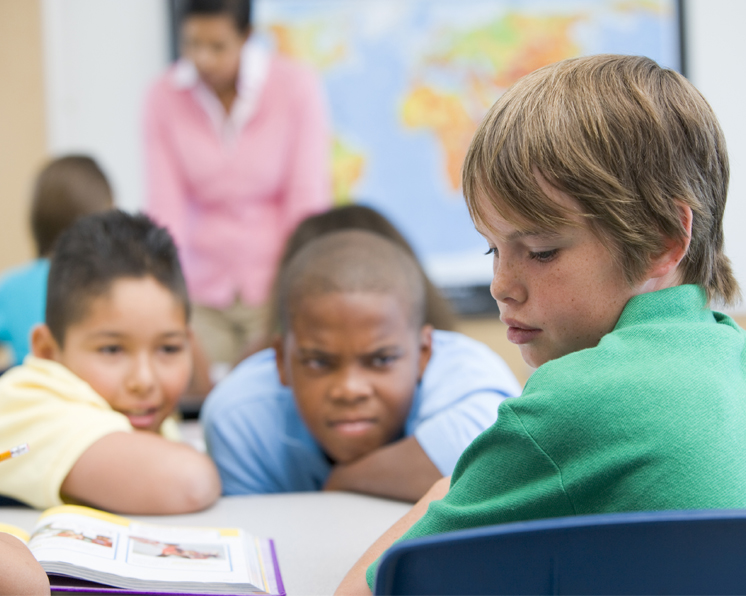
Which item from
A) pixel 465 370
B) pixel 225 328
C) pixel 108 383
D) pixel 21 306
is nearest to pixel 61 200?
pixel 21 306

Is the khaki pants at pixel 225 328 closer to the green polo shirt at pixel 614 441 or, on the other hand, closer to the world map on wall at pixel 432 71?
the world map on wall at pixel 432 71

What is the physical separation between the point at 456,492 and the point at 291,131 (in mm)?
2638

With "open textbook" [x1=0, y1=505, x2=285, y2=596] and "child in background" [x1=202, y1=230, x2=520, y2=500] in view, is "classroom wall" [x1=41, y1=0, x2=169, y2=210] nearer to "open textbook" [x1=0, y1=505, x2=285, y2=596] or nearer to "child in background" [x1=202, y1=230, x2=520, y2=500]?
"child in background" [x1=202, y1=230, x2=520, y2=500]

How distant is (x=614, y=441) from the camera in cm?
63

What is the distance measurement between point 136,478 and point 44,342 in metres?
0.42

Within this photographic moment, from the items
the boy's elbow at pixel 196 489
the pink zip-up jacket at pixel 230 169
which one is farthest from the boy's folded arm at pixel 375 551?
the pink zip-up jacket at pixel 230 169

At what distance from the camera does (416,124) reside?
12.8 feet

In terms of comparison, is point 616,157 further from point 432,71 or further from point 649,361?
point 432,71

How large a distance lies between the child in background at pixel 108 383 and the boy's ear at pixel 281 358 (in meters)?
0.17

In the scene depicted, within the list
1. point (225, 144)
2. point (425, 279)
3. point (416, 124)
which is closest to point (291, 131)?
point (225, 144)

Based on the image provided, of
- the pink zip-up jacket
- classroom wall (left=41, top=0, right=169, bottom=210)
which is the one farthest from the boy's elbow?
classroom wall (left=41, top=0, right=169, bottom=210)

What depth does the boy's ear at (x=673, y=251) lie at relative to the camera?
2.48 ft

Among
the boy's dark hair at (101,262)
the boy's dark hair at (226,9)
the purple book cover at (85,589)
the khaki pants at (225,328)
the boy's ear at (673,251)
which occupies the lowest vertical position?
the khaki pants at (225,328)

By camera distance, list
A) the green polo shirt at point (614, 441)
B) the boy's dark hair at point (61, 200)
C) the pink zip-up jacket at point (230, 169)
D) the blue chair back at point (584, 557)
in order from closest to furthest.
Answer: the blue chair back at point (584, 557), the green polo shirt at point (614, 441), the boy's dark hair at point (61, 200), the pink zip-up jacket at point (230, 169)
